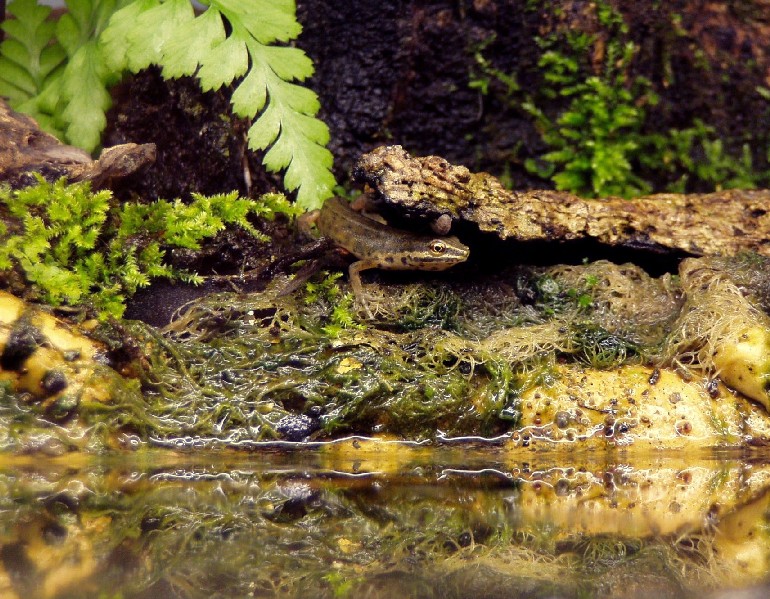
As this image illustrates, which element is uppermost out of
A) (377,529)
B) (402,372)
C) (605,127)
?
(605,127)

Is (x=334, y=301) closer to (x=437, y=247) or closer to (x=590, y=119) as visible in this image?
(x=437, y=247)

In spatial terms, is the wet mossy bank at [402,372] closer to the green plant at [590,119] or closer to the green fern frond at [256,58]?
the green fern frond at [256,58]

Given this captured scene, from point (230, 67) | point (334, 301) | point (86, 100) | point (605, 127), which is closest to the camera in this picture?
point (230, 67)

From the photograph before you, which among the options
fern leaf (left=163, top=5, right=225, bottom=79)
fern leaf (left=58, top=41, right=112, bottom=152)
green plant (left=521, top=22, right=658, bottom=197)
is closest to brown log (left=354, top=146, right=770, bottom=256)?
green plant (left=521, top=22, right=658, bottom=197)

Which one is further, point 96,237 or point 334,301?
point 334,301

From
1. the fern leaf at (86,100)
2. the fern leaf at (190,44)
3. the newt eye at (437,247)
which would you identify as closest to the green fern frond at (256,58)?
the fern leaf at (190,44)

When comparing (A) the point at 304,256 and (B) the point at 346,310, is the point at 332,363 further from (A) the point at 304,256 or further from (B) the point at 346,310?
(A) the point at 304,256

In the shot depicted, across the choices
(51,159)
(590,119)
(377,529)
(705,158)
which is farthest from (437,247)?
(705,158)
